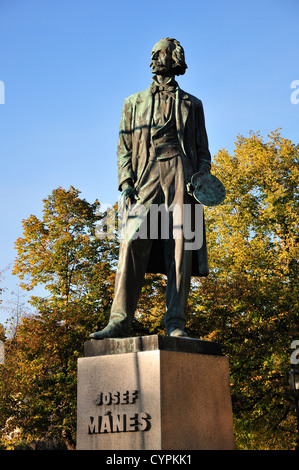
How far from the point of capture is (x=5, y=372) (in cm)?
2422

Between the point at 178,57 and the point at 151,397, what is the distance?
3540 millimetres

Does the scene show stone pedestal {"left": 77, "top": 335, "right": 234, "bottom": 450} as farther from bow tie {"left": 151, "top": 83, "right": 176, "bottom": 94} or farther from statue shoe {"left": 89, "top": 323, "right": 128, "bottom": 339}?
bow tie {"left": 151, "top": 83, "right": 176, "bottom": 94}

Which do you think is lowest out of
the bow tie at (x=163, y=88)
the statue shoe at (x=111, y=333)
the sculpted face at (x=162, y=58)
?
the statue shoe at (x=111, y=333)

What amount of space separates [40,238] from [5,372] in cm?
660

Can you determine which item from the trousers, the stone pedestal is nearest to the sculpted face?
the trousers

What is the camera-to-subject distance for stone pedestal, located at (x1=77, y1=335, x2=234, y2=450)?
481cm

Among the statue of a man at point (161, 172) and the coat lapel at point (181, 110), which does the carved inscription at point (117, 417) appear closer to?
the statue of a man at point (161, 172)

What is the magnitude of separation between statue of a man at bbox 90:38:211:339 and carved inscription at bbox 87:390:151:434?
0.66m

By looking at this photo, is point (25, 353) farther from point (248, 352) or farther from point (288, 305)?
point (288, 305)

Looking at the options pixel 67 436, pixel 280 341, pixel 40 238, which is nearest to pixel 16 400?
pixel 67 436

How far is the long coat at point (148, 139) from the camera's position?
618cm

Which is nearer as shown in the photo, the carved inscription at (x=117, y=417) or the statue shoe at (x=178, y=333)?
the carved inscription at (x=117, y=417)

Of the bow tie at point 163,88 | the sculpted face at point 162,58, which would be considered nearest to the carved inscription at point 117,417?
the bow tie at point 163,88
